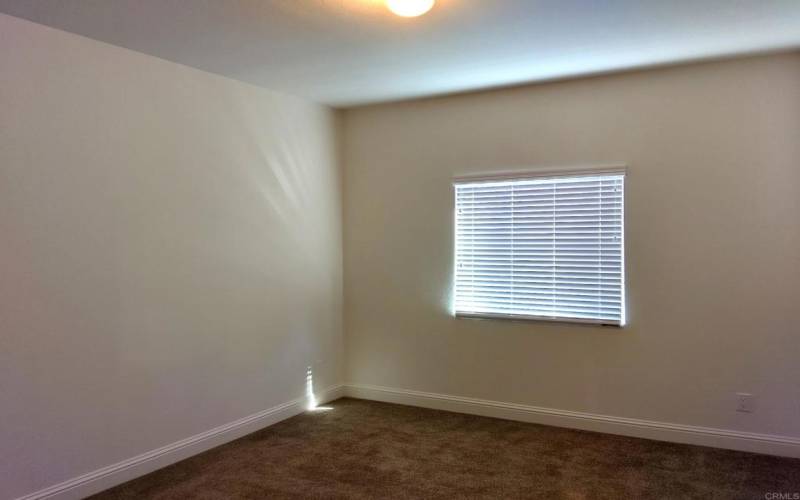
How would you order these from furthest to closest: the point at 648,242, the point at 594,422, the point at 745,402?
the point at 594,422 < the point at 648,242 < the point at 745,402

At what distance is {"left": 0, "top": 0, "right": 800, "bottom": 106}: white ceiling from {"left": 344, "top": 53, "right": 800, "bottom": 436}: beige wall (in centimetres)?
31

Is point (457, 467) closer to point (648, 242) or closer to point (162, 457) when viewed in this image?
point (162, 457)

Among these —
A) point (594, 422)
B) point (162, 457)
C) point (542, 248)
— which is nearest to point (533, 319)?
point (542, 248)

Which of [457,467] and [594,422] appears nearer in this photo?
[457,467]

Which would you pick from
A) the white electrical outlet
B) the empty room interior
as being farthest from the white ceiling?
the white electrical outlet

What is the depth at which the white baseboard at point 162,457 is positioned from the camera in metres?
2.97

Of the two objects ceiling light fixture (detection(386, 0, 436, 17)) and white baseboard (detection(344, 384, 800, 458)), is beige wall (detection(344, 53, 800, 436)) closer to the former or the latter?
white baseboard (detection(344, 384, 800, 458))

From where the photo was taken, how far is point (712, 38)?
3195mm

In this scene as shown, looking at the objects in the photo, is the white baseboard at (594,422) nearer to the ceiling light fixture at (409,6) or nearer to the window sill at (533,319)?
the window sill at (533,319)

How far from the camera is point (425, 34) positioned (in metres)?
3.09

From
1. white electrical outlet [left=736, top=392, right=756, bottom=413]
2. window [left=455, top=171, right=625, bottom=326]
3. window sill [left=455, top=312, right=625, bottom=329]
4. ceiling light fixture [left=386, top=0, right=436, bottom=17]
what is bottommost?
white electrical outlet [left=736, top=392, right=756, bottom=413]

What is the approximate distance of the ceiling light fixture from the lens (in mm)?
2521

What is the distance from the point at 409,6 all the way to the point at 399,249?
8.36 feet

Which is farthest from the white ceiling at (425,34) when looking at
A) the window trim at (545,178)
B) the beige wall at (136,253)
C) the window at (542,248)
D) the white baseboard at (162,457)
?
the white baseboard at (162,457)
